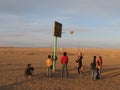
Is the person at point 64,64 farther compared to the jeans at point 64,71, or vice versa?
the jeans at point 64,71

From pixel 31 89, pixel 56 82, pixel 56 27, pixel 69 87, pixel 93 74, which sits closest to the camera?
pixel 31 89

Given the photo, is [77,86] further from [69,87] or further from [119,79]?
[119,79]

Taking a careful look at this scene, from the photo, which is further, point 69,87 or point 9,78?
point 9,78

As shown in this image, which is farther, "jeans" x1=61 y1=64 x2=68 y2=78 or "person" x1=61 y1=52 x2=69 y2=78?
"jeans" x1=61 y1=64 x2=68 y2=78

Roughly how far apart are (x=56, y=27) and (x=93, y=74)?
215 inches

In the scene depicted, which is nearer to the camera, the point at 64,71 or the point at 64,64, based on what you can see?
the point at 64,64

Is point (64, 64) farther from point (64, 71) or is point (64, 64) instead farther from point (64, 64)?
point (64, 71)

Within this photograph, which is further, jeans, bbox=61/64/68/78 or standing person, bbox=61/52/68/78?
jeans, bbox=61/64/68/78

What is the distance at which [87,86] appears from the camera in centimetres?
1784

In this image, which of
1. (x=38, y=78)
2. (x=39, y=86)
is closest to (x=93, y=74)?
(x=38, y=78)

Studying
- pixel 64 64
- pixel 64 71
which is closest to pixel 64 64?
pixel 64 64

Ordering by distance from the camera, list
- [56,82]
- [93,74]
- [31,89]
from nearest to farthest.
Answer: [31,89]
[56,82]
[93,74]

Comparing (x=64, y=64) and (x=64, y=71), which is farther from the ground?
(x=64, y=64)

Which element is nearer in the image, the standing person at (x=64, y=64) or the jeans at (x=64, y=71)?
the standing person at (x=64, y=64)
